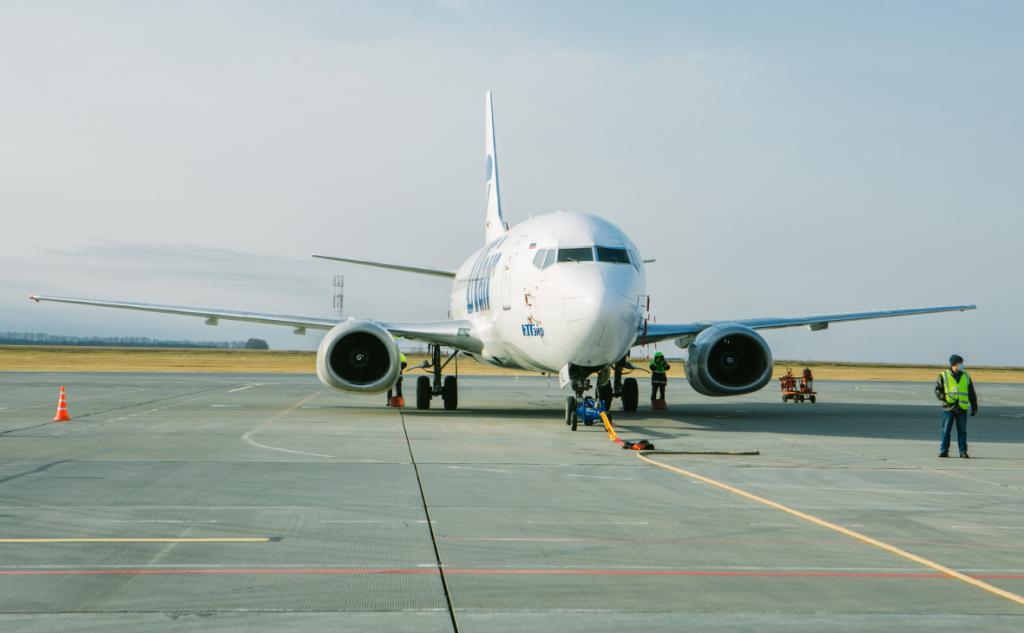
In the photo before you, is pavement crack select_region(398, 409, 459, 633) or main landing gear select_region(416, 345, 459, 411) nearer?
pavement crack select_region(398, 409, 459, 633)

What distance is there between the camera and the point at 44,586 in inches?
259

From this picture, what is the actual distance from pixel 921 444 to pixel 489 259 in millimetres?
10672

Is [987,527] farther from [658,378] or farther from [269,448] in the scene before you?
[658,378]

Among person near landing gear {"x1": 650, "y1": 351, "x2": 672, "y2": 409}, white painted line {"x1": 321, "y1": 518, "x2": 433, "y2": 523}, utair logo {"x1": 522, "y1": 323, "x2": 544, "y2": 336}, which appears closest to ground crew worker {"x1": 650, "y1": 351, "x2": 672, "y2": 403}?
person near landing gear {"x1": 650, "y1": 351, "x2": 672, "y2": 409}

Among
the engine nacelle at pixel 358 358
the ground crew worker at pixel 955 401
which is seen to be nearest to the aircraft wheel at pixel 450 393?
the engine nacelle at pixel 358 358

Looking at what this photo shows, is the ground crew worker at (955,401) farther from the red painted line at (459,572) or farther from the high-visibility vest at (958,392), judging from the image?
the red painted line at (459,572)

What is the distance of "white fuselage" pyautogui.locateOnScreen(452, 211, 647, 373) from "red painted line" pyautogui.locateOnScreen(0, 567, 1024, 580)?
449 inches

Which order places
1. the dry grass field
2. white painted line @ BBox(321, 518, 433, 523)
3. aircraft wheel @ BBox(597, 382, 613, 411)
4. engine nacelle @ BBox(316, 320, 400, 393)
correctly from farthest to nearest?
the dry grass field → engine nacelle @ BBox(316, 320, 400, 393) → aircraft wheel @ BBox(597, 382, 613, 411) → white painted line @ BBox(321, 518, 433, 523)

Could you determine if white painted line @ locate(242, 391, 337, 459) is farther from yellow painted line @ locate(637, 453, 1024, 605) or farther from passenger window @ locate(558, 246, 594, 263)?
passenger window @ locate(558, 246, 594, 263)

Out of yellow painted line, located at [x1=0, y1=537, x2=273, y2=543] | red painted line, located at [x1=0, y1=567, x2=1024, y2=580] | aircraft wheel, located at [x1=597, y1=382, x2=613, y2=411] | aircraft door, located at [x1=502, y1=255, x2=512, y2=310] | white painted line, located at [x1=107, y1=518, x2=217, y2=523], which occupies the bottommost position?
red painted line, located at [x1=0, y1=567, x2=1024, y2=580]

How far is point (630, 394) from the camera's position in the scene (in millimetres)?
26734

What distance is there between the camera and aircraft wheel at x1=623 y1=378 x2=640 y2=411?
87.5ft

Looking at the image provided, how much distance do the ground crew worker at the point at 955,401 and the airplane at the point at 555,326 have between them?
17.7 feet

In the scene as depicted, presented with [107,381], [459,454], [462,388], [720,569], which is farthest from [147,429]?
[107,381]
